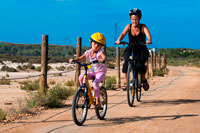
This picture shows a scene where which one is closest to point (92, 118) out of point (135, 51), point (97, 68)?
point (97, 68)

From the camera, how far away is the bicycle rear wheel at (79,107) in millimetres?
6129

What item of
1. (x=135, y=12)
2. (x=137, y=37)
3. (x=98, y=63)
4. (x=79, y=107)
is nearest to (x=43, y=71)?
(x=137, y=37)

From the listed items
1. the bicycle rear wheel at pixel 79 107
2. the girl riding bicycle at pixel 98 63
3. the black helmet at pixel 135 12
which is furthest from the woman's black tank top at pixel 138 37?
the bicycle rear wheel at pixel 79 107

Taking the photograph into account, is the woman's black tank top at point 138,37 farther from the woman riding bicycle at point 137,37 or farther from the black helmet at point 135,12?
the black helmet at point 135,12

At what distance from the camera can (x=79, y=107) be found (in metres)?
6.33

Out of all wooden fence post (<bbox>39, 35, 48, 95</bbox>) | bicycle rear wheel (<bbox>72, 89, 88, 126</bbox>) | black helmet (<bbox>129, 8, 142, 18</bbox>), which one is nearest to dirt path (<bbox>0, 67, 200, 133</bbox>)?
bicycle rear wheel (<bbox>72, 89, 88, 126</bbox>)

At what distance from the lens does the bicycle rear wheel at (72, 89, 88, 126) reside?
613 cm

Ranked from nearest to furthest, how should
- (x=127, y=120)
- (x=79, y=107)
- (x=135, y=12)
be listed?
(x=79, y=107) → (x=127, y=120) → (x=135, y=12)

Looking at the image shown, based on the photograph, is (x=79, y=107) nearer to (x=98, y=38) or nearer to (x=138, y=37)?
(x=98, y=38)

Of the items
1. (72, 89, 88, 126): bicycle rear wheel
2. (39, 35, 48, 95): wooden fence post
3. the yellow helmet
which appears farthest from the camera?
(39, 35, 48, 95): wooden fence post

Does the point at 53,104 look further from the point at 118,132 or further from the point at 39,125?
the point at 118,132

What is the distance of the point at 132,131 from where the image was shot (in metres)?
5.93

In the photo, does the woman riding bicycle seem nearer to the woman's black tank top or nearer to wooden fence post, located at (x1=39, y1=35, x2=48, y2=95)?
the woman's black tank top

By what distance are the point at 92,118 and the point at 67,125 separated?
849mm
